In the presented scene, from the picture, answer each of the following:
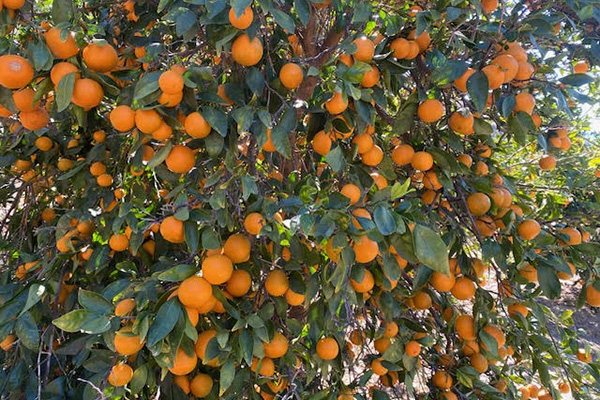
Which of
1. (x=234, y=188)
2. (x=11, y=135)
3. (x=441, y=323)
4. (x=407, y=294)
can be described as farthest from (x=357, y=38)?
(x=11, y=135)

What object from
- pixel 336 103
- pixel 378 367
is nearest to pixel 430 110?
pixel 336 103

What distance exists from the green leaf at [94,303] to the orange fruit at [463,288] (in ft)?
3.04

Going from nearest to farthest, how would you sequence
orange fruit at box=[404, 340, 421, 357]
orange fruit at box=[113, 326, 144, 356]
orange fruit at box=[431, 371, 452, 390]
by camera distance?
orange fruit at box=[113, 326, 144, 356] < orange fruit at box=[404, 340, 421, 357] < orange fruit at box=[431, 371, 452, 390]

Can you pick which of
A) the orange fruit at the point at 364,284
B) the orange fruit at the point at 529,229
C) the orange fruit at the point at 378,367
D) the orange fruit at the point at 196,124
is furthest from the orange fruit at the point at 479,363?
the orange fruit at the point at 196,124

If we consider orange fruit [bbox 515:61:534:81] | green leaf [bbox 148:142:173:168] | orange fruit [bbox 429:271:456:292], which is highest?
orange fruit [bbox 515:61:534:81]

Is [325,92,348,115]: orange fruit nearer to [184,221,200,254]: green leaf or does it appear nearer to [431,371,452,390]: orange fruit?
[184,221,200,254]: green leaf

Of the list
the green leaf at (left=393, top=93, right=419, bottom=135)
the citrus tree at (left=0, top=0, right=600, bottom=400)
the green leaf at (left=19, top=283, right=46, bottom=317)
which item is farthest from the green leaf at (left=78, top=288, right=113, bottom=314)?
the green leaf at (left=393, top=93, right=419, bottom=135)

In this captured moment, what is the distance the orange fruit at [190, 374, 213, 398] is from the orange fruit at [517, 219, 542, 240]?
0.97 metres

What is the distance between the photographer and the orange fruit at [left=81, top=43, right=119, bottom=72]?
105 cm

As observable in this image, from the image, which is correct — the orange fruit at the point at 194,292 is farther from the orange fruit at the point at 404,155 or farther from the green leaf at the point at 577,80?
the green leaf at the point at 577,80

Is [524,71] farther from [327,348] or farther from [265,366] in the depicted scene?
[265,366]

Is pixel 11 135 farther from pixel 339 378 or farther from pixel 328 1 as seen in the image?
pixel 339 378

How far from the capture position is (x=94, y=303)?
982 millimetres

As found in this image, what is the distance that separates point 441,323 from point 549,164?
720mm
